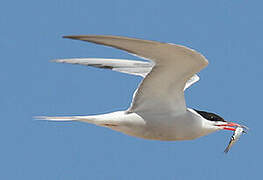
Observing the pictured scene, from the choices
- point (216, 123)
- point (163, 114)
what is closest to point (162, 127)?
point (163, 114)

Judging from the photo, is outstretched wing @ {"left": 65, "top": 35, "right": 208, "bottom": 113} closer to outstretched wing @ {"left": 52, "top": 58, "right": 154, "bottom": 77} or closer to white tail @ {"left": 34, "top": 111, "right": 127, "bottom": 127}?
white tail @ {"left": 34, "top": 111, "right": 127, "bottom": 127}

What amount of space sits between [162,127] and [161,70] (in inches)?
29.6

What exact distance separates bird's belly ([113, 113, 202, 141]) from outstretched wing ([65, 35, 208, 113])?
9 cm

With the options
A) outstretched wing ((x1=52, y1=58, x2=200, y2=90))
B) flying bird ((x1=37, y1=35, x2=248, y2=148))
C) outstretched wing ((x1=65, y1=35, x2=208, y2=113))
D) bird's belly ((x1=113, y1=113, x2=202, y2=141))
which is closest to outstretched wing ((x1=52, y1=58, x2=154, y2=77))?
outstretched wing ((x1=52, y1=58, x2=200, y2=90))

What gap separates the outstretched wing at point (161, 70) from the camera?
554 cm

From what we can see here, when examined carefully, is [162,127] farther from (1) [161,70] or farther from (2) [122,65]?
(2) [122,65]

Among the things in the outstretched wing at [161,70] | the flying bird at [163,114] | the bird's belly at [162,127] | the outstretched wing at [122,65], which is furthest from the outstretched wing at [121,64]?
the bird's belly at [162,127]

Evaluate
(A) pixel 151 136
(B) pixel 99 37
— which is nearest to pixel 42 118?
(A) pixel 151 136

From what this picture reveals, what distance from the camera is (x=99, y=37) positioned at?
526 centimetres

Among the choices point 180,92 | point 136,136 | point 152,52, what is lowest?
point 136,136

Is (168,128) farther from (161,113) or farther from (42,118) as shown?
(42,118)

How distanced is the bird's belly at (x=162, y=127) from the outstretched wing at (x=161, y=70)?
95 millimetres

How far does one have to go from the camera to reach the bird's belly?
6.89 m

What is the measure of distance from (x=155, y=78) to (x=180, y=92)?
0.40m
